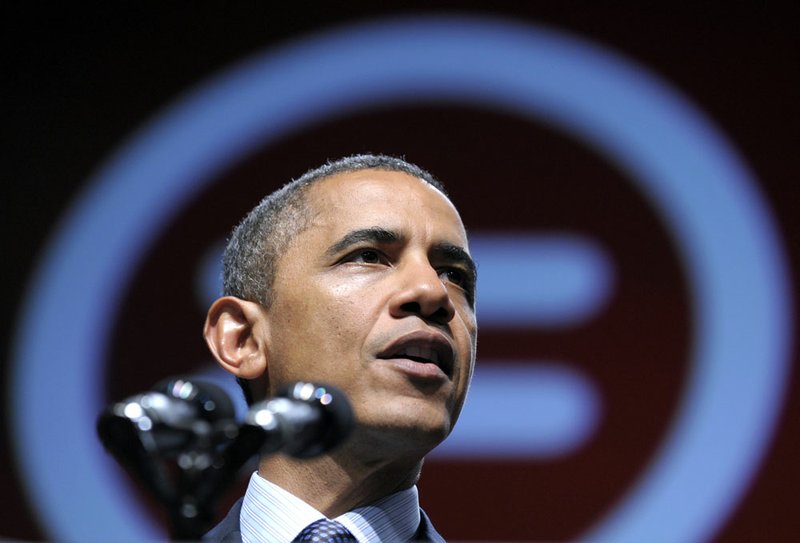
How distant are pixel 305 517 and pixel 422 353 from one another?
0.36 metres

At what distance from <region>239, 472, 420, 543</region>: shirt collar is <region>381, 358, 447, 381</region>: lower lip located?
275 millimetres

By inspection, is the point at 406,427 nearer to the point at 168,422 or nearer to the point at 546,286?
the point at 168,422

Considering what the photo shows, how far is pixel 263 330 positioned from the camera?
2.02 m

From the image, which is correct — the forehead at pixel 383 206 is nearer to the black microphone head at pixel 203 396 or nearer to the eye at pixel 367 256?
the eye at pixel 367 256

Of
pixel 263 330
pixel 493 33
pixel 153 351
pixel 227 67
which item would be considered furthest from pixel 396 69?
pixel 263 330

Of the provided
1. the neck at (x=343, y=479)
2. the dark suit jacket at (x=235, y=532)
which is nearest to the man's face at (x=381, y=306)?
the neck at (x=343, y=479)

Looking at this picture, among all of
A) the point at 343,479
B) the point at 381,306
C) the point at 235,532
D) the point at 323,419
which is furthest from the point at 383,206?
the point at 323,419

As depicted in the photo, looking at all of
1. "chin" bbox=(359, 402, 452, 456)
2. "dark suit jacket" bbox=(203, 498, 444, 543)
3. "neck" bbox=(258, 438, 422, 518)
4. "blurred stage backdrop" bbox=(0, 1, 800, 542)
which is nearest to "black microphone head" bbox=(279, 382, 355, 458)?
"chin" bbox=(359, 402, 452, 456)

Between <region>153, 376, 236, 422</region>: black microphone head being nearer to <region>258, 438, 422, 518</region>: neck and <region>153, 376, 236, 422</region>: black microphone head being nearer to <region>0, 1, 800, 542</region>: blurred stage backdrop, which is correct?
<region>258, 438, 422, 518</region>: neck

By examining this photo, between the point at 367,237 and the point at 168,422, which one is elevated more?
the point at 367,237

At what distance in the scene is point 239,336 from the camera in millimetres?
2066

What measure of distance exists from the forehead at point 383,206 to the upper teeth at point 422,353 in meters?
0.24

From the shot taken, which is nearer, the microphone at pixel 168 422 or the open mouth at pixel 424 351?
the microphone at pixel 168 422

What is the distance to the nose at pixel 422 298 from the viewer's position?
185cm
